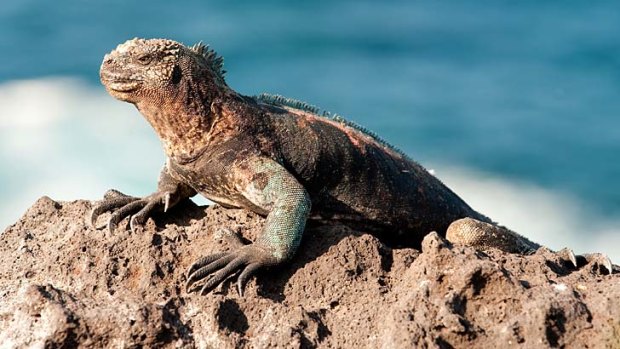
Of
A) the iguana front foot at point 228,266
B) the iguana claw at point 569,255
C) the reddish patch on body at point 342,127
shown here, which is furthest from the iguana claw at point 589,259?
the iguana front foot at point 228,266

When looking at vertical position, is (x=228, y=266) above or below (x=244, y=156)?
below

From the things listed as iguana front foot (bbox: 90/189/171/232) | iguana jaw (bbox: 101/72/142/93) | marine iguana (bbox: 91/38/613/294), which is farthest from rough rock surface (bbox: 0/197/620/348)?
iguana jaw (bbox: 101/72/142/93)

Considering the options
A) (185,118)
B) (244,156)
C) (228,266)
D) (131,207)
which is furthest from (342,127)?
(228,266)

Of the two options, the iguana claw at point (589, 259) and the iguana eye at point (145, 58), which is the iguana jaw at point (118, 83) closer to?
the iguana eye at point (145, 58)

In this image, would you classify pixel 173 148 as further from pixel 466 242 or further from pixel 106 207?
pixel 466 242

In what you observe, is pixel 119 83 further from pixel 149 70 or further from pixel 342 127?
pixel 342 127
